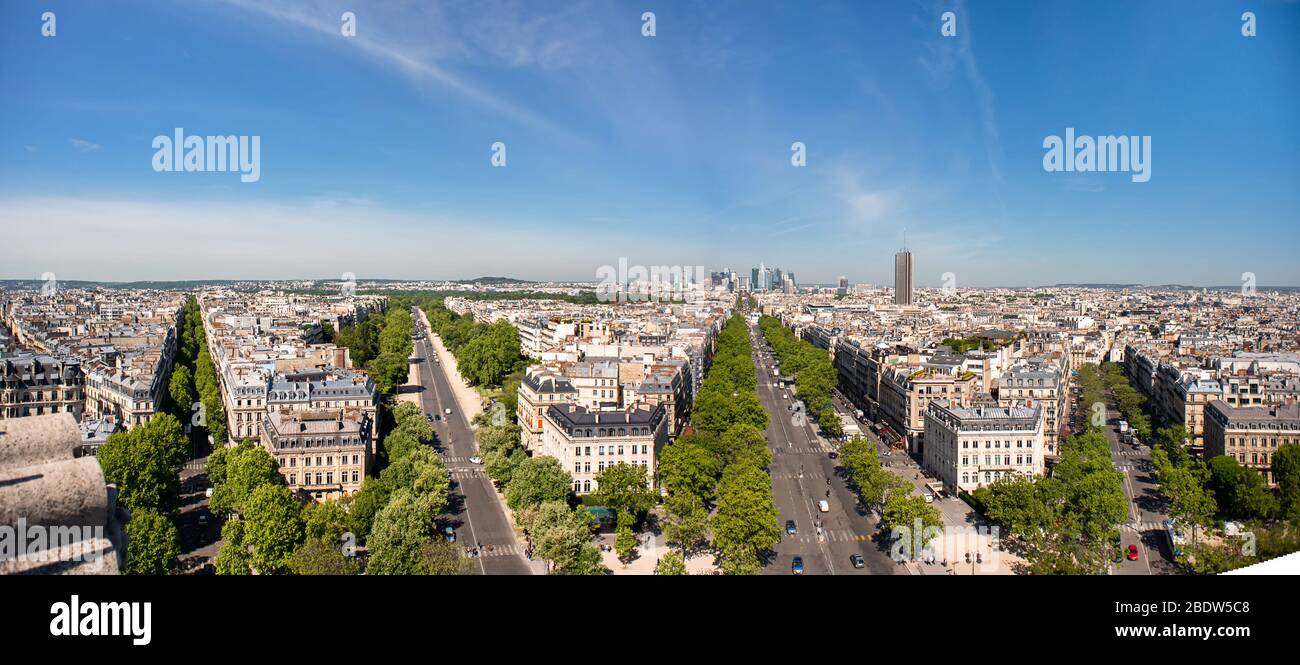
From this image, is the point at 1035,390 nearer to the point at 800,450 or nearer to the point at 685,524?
the point at 800,450

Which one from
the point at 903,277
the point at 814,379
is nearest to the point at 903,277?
the point at 903,277

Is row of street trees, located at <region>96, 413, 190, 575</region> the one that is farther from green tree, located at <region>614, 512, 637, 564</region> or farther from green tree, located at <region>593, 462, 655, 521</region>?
green tree, located at <region>593, 462, 655, 521</region>

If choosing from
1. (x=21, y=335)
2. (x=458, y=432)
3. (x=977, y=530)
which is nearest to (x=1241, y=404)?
(x=977, y=530)

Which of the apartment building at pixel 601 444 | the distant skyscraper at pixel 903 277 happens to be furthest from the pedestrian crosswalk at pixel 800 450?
the distant skyscraper at pixel 903 277

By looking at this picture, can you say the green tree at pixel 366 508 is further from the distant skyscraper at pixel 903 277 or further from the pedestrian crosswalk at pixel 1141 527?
the distant skyscraper at pixel 903 277

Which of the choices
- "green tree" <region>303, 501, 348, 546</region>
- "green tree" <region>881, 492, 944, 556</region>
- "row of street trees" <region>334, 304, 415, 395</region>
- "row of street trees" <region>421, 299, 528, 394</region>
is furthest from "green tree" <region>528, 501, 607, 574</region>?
"row of street trees" <region>421, 299, 528, 394</region>
